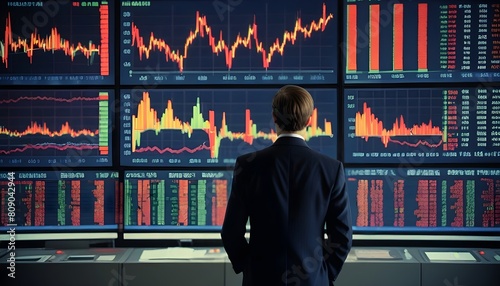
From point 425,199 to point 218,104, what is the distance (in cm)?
128

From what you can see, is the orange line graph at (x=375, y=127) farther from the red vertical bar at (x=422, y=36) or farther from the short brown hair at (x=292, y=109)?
the short brown hair at (x=292, y=109)

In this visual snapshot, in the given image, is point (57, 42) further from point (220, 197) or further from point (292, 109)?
point (292, 109)

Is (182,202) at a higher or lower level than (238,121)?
lower

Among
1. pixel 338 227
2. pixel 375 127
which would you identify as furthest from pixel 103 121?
pixel 338 227

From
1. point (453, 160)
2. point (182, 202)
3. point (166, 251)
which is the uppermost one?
point (453, 160)

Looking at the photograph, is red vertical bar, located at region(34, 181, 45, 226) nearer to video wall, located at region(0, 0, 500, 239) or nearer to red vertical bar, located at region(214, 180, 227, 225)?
video wall, located at region(0, 0, 500, 239)

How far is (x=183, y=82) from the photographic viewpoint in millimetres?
3258

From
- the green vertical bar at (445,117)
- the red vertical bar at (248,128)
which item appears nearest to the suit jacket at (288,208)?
the red vertical bar at (248,128)

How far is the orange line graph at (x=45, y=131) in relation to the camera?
326 cm

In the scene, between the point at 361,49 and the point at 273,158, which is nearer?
the point at 273,158

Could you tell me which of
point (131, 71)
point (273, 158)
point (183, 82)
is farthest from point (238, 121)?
point (273, 158)

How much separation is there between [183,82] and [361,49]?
1.03 meters

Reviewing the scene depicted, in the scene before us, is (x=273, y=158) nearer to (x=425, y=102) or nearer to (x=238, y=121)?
(x=238, y=121)

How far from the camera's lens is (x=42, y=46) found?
3.28 m
